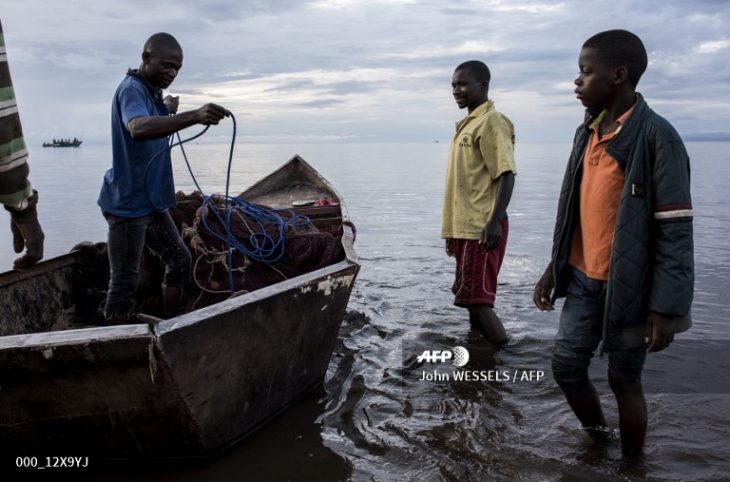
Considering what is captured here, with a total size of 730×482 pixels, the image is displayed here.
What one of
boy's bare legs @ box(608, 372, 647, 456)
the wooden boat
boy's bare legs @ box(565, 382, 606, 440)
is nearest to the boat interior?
the wooden boat

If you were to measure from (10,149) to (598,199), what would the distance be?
2328mm

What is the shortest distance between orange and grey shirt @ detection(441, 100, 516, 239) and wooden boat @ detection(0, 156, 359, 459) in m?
1.06

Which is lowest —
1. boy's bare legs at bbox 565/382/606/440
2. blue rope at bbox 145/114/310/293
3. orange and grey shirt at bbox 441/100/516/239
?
boy's bare legs at bbox 565/382/606/440

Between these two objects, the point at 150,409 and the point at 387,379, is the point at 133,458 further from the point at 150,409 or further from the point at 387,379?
the point at 387,379

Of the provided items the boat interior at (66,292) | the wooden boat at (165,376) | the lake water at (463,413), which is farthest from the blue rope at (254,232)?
the wooden boat at (165,376)

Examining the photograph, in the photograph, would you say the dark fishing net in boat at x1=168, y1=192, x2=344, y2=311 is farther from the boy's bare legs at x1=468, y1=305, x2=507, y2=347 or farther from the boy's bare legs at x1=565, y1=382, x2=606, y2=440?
the boy's bare legs at x1=565, y1=382, x2=606, y2=440

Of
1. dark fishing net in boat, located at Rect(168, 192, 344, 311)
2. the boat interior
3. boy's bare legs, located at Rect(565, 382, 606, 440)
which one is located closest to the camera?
boy's bare legs, located at Rect(565, 382, 606, 440)

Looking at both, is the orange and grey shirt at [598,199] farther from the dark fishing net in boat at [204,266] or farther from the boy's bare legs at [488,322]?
the dark fishing net in boat at [204,266]

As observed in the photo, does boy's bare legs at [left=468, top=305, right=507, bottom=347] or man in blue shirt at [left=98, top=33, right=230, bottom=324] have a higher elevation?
man in blue shirt at [left=98, top=33, right=230, bottom=324]

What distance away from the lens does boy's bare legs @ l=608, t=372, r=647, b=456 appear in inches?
106

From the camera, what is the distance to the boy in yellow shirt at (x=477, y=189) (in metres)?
4.00

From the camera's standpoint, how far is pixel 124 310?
375cm

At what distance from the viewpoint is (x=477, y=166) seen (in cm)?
413

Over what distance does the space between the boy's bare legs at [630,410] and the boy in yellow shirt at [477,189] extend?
1.46 metres
